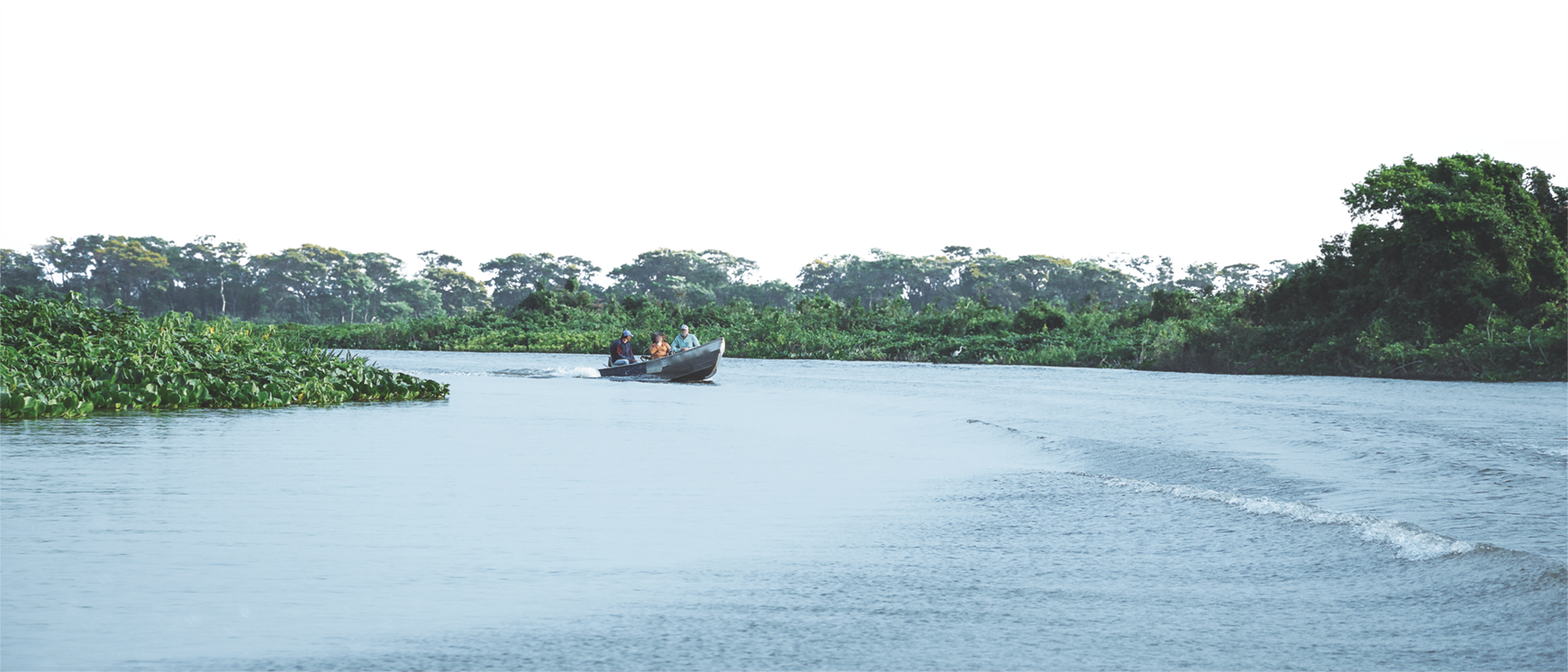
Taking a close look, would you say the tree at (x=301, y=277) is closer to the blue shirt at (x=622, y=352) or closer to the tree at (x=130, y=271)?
the tree at (x=130, y=271)

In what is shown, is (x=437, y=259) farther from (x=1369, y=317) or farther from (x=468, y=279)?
(x=1369, y=317)

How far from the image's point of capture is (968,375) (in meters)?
31.5

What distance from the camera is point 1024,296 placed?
81125 mm

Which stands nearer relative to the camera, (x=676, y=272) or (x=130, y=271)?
(x=130, y=271)

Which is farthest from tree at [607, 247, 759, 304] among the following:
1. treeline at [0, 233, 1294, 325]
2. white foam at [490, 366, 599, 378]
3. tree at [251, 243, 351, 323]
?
white foam at [490, 366, 599, 378]

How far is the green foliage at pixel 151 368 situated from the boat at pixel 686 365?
26.0 ft

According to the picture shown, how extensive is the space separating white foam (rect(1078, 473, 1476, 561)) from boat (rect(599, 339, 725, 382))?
18.1 meters

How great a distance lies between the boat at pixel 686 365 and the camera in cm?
2756

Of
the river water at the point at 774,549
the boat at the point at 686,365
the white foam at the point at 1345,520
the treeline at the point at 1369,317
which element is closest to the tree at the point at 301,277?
the treeline at the point at 1369,317

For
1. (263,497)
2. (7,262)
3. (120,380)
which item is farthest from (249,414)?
(7,262)

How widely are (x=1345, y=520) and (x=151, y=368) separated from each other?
14769 millimetres

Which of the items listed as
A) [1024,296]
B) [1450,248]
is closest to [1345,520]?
[1450,248]

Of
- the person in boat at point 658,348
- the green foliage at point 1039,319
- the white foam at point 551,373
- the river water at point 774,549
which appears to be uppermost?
the green foliage at point 1039,319

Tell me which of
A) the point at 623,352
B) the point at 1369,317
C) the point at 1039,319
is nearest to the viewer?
the point at 623,352
